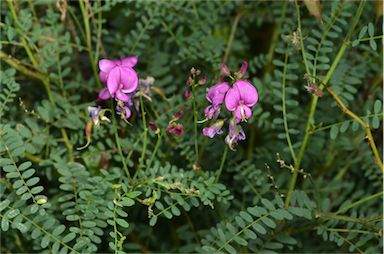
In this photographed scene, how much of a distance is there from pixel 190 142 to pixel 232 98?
28cm

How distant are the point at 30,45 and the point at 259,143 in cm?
57

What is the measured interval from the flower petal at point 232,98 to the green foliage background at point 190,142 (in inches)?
5.2

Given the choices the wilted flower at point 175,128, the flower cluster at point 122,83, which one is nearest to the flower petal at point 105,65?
the flower cluster at point 122,83

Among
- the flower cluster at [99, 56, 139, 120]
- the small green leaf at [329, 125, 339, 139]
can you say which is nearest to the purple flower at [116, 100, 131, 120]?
the flower cluster at [99, 56, 139, 120]

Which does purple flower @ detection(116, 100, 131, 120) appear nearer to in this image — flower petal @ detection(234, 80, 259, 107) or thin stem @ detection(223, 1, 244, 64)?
flower petal @ detection(234, 80, 259, 107)

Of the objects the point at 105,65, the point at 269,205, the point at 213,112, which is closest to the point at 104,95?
the point at 105,65

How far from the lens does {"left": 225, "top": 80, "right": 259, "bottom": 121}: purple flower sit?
106 cm

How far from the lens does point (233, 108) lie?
1.07 m

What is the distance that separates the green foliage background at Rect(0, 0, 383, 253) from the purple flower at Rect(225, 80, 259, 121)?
13 cm

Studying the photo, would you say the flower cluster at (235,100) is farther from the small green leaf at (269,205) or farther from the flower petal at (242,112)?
the small green leaf at (269,205)

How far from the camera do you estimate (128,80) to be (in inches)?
43.2

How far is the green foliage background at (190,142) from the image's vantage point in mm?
1172

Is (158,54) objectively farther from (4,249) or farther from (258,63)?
(4,249)

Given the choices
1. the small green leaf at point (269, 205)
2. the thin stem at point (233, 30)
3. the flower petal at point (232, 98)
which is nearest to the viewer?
A: the flower petal at point (232, 98)
